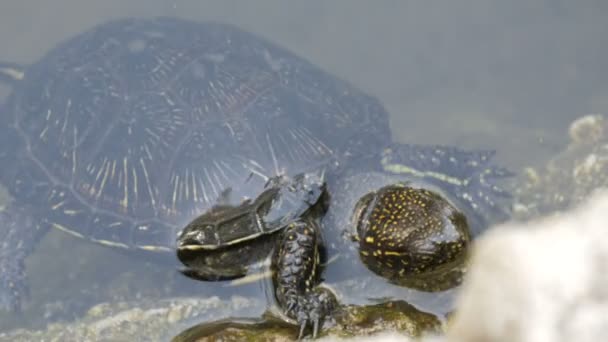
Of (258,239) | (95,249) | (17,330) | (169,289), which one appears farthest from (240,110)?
(17,330)

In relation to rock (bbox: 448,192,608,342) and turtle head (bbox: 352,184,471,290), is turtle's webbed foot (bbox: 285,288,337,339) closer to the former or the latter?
turtle head (bbox: 352,184,471,290)

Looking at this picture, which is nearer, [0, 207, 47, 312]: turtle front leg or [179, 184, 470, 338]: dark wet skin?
[179, 184, 470, 338]: dark wet skin

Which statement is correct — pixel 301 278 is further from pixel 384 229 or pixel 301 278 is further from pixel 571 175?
pixel 571 175

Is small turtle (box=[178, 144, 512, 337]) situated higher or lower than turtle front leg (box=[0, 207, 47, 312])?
higher

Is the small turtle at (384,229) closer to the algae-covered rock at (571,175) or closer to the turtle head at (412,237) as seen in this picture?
the turtle head at (412,237)

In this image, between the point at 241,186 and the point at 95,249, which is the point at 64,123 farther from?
the point at 241,186

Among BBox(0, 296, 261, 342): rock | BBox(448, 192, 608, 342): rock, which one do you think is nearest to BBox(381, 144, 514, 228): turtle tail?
BBox(0, 296, 261, 342): rock

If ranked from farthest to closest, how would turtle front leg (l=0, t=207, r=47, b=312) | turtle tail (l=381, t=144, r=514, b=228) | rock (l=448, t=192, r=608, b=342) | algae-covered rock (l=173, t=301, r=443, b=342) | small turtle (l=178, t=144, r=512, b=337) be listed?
1. turtle front leg (l=0, t=207, r=47, b=312)
2. turtle tail (l=381, t=144, r=514, b=228)
3. small turtle (l=178, t=144, r=512, b=337)
4. algae-covered rock (l=173, t=301, r=443, b=342)
5. rock (l=448, t=192, r=608, b=342)
